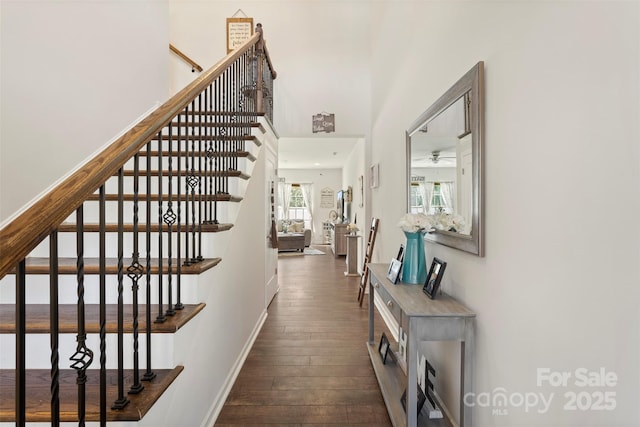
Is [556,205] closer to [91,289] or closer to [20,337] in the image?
[20,337]

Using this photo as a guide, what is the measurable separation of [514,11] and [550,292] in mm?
1121

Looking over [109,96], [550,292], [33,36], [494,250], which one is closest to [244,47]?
[109,96]

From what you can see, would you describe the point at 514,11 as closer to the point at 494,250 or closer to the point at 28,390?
the point at 494,250

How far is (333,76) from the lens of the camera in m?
5.05

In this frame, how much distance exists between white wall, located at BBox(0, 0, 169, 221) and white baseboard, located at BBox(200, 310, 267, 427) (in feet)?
5.92

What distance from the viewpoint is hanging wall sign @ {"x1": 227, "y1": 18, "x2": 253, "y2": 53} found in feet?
15.6

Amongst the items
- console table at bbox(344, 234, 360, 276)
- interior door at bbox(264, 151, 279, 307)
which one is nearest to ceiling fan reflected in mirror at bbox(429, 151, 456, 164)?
interior door at bbox(264, 151, 279, 307)

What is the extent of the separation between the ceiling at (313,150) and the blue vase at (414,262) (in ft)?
12.0

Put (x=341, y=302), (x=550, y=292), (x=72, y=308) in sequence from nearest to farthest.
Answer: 1. (x=550, y=292)
2. (x=72, y=308)
3. (x=341, y=302)

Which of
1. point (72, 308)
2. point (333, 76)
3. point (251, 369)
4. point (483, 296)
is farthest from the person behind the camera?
point (333, 76)

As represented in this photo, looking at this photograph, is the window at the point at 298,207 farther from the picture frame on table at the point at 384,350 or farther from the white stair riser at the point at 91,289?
the white stair riser at the point at 91,289

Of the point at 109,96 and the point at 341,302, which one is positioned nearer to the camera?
the point at 109,96

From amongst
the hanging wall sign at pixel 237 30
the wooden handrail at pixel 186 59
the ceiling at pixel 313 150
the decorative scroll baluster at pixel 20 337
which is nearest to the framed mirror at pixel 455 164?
the decorative scroll baluster at pixel 20 337

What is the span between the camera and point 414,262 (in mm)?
2080
